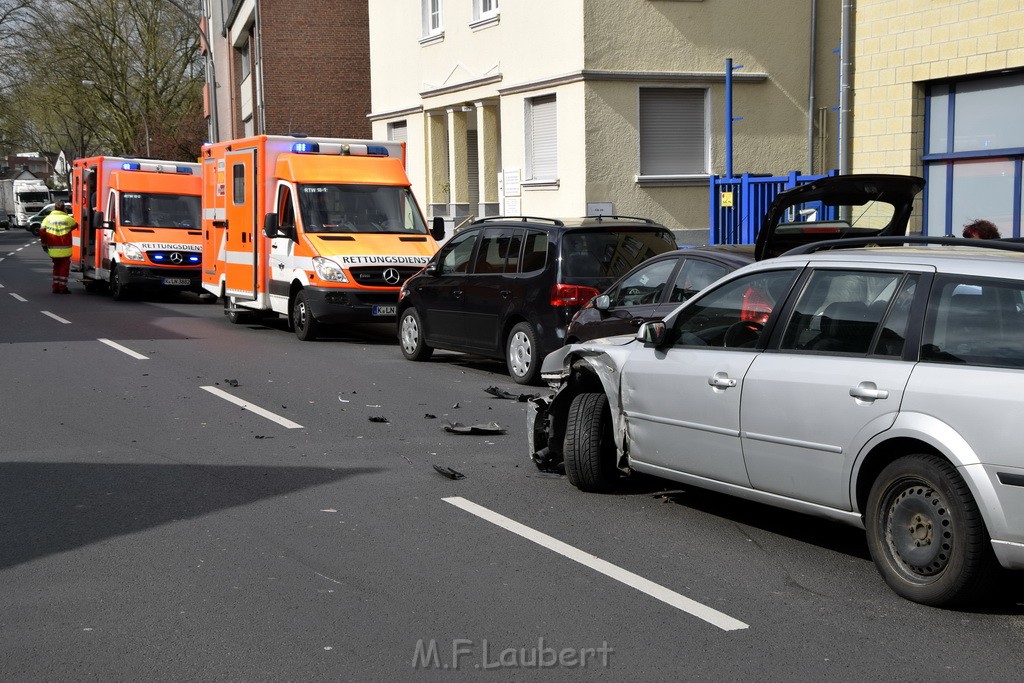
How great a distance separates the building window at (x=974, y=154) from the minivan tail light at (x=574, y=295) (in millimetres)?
6031

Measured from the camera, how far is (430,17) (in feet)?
92.5

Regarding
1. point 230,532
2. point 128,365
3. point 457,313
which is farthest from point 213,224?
point 230,532

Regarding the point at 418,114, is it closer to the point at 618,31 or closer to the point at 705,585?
the point at 618,31

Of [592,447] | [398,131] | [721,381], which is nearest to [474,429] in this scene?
[592,447]

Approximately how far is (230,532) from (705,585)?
8.47 ft

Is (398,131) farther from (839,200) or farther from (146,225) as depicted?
(839,200)

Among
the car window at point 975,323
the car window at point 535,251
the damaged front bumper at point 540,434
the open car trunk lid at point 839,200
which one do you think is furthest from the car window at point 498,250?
the car window at point 975,323

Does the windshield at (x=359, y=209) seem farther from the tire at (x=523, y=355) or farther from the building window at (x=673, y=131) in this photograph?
the building window at (x=673, y=131)

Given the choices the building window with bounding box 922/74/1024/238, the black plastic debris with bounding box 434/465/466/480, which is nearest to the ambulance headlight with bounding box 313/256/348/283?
the building window with bounding box 922/74/1024/238

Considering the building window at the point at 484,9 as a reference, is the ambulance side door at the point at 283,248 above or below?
below

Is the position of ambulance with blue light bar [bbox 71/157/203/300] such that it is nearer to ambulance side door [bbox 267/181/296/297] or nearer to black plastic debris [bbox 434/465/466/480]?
ambulance side door [bbox 267/181/296/297]

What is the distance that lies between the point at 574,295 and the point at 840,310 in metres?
6.34

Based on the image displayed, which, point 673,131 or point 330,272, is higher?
point 673,131

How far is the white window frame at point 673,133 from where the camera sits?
22453 millimetres
